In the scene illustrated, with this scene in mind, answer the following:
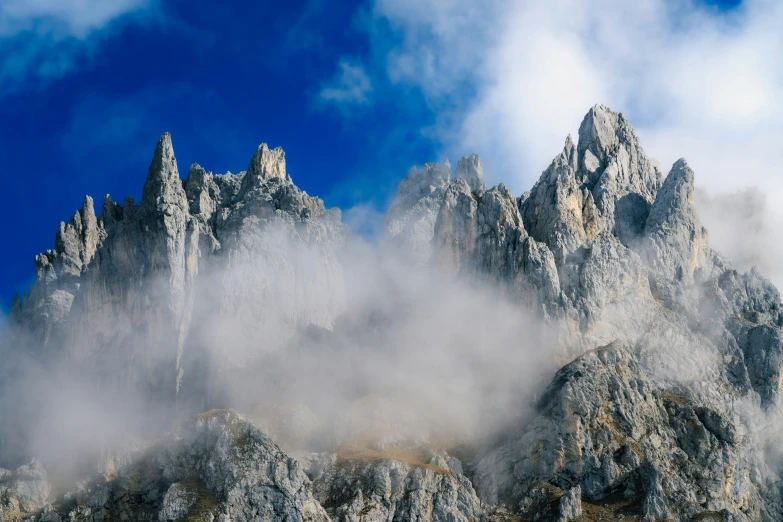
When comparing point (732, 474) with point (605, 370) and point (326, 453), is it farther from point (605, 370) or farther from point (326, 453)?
point (326, 453)

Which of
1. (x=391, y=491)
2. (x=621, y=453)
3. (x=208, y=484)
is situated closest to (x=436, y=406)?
(x=391, y=491)

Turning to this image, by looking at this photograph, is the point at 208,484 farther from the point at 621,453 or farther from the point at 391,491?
the point at 621,453

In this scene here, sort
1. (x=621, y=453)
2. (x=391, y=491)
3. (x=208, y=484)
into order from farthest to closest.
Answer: (x=621, y=453) < (x=391, y=491) < (x=208, y=484)

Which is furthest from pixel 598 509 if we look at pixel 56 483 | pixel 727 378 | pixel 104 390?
pixel 104 390

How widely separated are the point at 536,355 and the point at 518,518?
46129mm

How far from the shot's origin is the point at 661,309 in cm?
19600

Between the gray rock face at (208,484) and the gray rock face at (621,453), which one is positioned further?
the gray rock face at (621,453)

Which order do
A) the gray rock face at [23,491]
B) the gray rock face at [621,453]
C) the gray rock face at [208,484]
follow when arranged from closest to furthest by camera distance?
the gray rock face at [208,484] → the gray rock face at [23,491] → the gray rock face at [621,453]

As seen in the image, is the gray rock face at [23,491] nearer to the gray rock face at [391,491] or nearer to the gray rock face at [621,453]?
the gray rock face at [391,491]

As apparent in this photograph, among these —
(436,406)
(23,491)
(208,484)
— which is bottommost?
(208,484)

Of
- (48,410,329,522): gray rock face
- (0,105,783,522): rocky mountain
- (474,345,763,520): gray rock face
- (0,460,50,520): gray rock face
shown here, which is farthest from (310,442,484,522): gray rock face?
(0,460,50,520): gray rock face

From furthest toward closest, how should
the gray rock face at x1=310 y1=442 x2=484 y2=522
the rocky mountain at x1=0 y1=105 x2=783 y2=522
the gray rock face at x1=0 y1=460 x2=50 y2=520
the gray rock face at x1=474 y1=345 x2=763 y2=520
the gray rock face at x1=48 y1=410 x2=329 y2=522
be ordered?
the gray rock face at x1=474 y1=345 x2=763 y2=520 < the gray rock face at x1=0 y1=460 x2=50 y2=520 < the rocky mountain at x1=0 y1=105 x2=783 y2=522 < the gray rock face at x1=310 y1=442 x2=484 y2=522 < the gray rock face at x1=48 y1=410 x2=329 y2=522

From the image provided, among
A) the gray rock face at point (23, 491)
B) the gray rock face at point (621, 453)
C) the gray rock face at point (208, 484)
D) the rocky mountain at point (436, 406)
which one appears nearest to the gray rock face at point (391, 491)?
the rocky mountain at point (436, 406)

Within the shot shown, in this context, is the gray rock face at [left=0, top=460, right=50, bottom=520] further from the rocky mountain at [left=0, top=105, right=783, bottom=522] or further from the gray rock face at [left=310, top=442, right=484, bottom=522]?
the gray rock face at [left=310, top=442, right=484, bottom=522]
